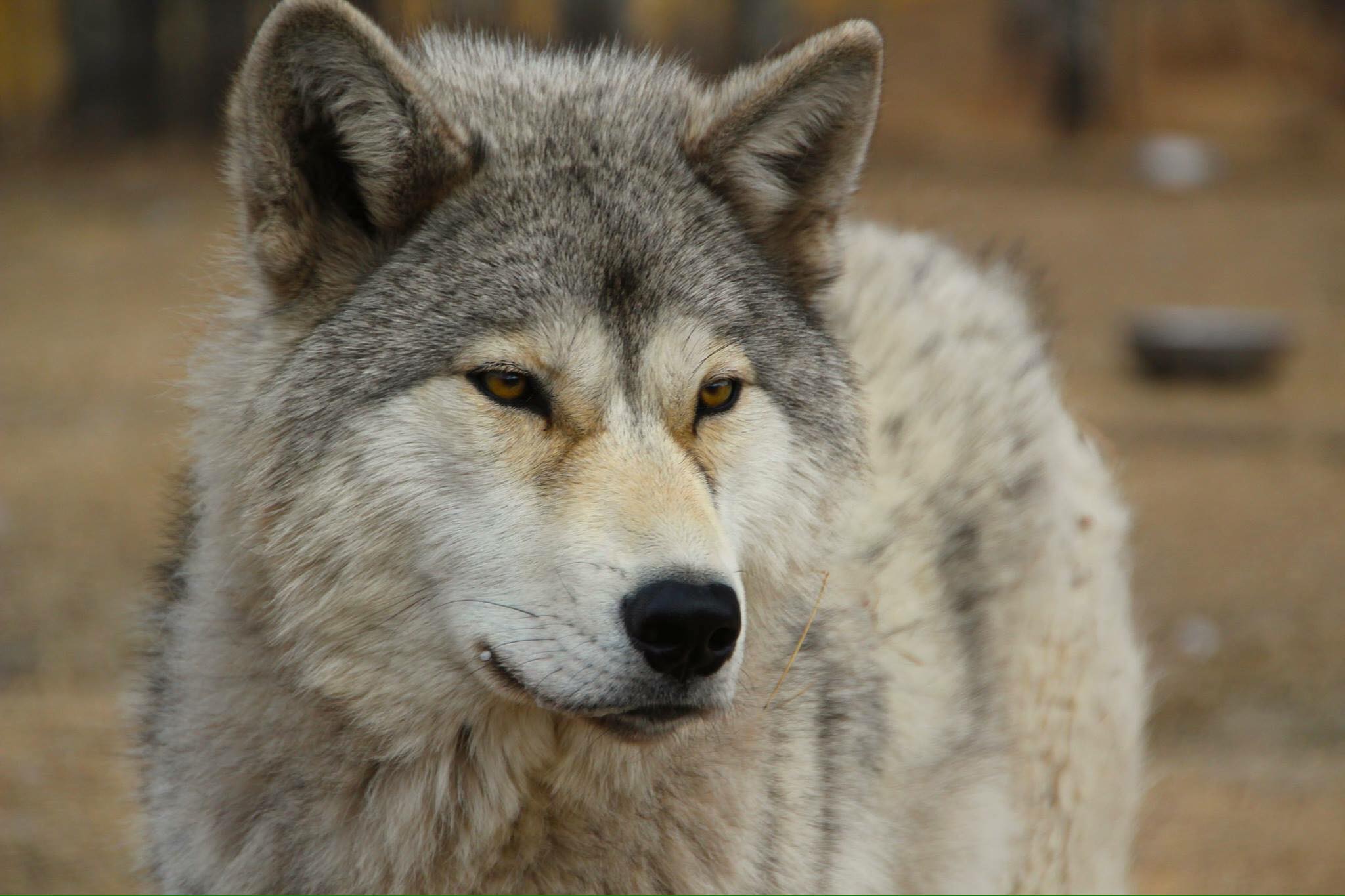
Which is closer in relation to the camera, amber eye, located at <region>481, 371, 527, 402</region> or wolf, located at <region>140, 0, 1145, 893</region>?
wolf, located at <region>140, 0, 1145, 893</region>

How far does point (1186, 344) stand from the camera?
12.2m

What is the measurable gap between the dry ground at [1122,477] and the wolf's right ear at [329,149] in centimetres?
43

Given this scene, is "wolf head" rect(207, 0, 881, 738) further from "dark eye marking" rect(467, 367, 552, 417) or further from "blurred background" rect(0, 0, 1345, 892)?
"blurred background" rect(0, 0, 1345, 892)

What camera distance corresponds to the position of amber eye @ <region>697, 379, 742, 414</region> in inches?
131

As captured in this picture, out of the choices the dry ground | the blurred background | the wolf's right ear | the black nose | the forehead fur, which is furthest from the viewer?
the blurred background

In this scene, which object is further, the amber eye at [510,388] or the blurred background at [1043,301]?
the blurred background at [1043,301]

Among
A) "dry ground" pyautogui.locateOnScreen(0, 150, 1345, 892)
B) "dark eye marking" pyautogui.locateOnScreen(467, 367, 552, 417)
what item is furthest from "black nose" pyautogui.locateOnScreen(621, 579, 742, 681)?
"dry ground" pyautogui.locateOnScreen(0, 150, 1345, 892)

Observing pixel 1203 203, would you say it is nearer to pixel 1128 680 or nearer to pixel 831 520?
pixel 1128 680

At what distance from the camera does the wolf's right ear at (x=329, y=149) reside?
3.15 m

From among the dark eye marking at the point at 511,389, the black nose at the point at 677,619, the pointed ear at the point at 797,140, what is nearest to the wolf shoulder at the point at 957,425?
the pointed ear at the point at 797,140

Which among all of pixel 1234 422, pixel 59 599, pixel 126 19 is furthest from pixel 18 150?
pixel 1234 422

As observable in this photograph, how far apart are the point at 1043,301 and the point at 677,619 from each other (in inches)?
134

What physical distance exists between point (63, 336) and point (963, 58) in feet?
57.1

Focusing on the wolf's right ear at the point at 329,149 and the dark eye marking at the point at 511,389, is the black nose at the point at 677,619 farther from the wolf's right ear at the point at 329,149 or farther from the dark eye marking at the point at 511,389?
the wolf's right ear at the point at 329,149
